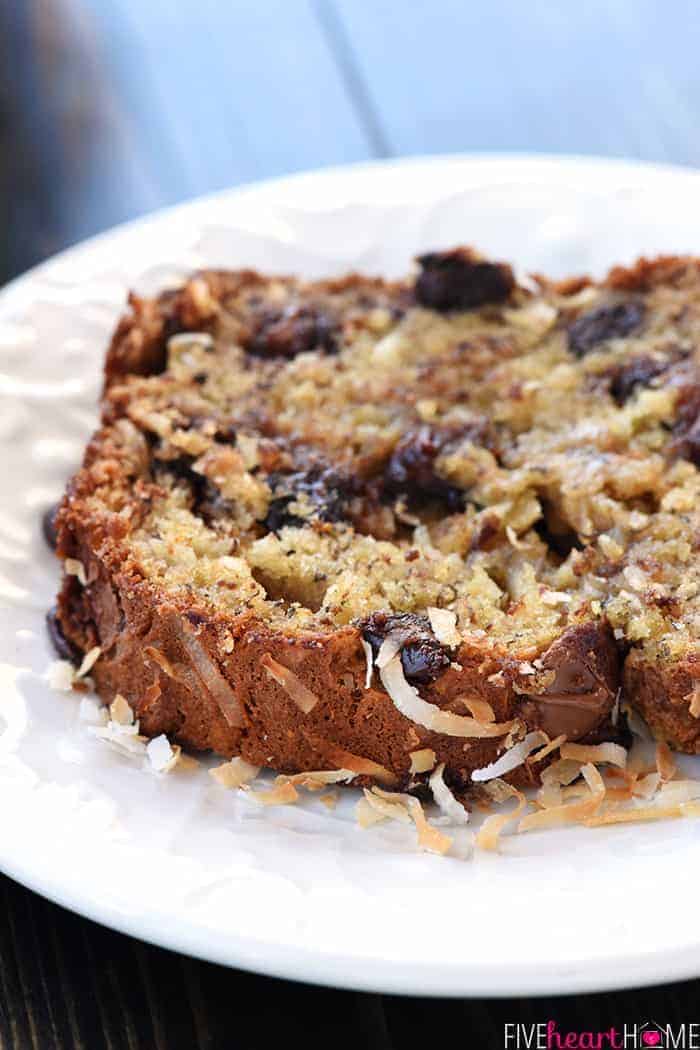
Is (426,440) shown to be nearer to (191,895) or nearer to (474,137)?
(191,895)

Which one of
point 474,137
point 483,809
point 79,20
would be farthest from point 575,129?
point 483,809

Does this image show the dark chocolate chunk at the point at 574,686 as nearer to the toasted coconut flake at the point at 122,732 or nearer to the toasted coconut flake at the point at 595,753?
the toasted coconut flake at the point at 595,753

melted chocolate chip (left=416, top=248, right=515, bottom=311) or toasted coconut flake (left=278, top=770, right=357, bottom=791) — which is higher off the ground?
melted chocolate chip (left=416, top=248, right=515, bottom=311)

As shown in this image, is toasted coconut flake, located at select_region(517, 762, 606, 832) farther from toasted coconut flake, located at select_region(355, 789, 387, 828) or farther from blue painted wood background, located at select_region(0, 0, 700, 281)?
blue painted wood background, located at select_region(0, 0, 700, 281)

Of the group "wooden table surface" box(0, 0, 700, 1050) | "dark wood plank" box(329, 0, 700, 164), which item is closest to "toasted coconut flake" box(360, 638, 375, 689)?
"wooden table surface" box(0, 0, 700, 1050)

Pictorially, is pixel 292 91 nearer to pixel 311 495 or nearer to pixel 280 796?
pixel 311 495

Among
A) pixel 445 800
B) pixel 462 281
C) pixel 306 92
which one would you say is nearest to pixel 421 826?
pixel 445 800
